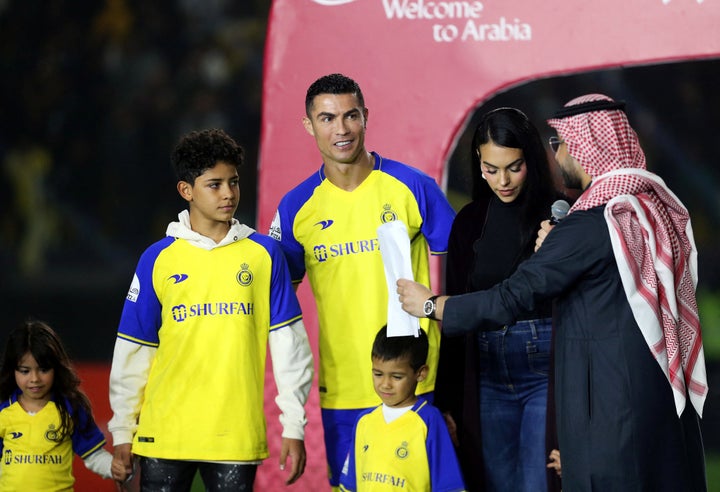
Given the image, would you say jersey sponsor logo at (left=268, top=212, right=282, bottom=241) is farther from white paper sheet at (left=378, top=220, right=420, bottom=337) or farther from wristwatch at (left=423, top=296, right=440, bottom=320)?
wristwatch at (left=423, top=296, right=440, bottom=320)

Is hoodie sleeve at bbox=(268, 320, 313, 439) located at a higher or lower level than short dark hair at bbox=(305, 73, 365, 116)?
lower

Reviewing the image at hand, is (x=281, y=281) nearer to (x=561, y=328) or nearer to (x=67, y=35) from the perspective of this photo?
(x=561, y=328)

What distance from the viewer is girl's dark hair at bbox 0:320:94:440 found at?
3730mm

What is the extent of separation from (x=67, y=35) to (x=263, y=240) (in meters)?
3.17

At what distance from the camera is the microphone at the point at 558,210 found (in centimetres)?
287

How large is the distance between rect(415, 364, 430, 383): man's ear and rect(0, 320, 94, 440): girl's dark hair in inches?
50.3

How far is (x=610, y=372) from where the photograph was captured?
2.61 metres

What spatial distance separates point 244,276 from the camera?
303 cm

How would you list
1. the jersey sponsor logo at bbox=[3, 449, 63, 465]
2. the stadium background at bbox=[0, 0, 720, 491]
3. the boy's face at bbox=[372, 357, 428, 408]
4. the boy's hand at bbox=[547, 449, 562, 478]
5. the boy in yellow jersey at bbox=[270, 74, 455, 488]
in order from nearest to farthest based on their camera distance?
the boy's hand at bbox=[547, 449, 562, 478] < the boy's face at bbox=[372, 357, 428, 408] < the boy in yellow jersey at bbox=[270, 74, 455, 488] < the jersey sponsor logo at bbox=[3, 449, 63, 465] < the stadium background at bbox=[0, 0, 720, 491]

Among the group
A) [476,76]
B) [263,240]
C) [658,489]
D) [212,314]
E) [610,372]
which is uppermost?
[476,76]

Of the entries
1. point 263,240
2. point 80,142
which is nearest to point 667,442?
point 263,240

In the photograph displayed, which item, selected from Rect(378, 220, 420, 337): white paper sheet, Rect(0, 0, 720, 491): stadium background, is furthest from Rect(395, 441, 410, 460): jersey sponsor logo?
Rect(0, 0, 720, 491): stadium background

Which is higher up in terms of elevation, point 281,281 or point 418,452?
point 281,281

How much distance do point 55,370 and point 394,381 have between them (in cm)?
137
